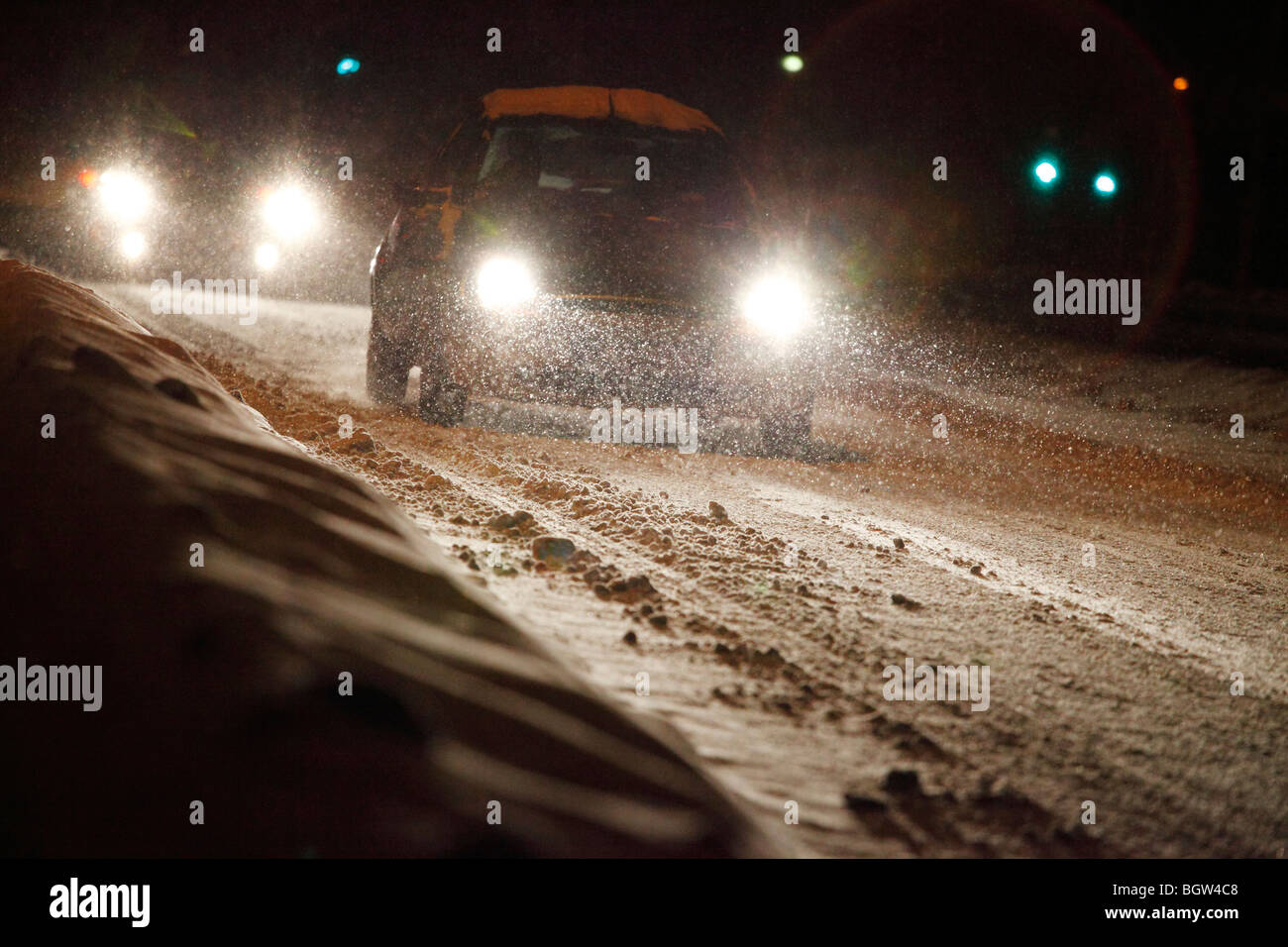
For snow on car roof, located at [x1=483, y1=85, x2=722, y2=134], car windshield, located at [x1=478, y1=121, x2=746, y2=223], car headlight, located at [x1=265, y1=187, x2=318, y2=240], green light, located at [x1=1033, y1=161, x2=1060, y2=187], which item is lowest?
car windshield, located at [x1=478, y1=121, x2=746, y2=223]

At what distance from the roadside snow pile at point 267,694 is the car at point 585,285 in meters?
2.98

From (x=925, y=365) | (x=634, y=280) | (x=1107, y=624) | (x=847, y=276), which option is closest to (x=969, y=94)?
(x=847, y=276)

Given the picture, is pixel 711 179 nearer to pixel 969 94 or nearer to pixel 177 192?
pixel 177 192

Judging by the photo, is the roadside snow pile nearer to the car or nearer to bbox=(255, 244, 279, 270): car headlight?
the car

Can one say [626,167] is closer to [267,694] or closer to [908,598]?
[908,598]

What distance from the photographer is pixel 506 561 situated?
3.79m

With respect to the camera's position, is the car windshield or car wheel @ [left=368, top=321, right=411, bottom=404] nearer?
car wheel @ [left=368, top=321, right=411, bottom=404]

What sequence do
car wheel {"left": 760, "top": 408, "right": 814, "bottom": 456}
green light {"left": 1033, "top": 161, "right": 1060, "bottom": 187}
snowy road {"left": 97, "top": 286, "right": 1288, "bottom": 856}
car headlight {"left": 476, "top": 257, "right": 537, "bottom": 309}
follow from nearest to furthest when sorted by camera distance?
snowy road {"left": 97, "top": 286, "right": 1288, "bottom": 856} < car headlight {"left": 476, "top": 257, "right": 537, "bottom": 309} < car wheel {"left": 760, "top": 408, "right": 814, "bottom": 456} < green light {"left": 1033, "top": 161, "right": 1060, "bottom": 187}

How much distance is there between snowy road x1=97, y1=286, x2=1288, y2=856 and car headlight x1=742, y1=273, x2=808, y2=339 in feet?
2.63

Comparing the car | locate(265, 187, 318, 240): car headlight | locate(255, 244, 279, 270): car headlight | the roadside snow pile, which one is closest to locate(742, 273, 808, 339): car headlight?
the car

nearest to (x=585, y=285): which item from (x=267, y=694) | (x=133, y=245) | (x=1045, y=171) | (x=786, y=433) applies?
(x=786, y=433)

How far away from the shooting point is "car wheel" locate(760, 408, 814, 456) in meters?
6.40

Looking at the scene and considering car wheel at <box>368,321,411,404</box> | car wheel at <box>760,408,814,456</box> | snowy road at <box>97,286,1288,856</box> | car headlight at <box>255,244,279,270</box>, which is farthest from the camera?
car headlight at <box>255,244,279,270</box>
